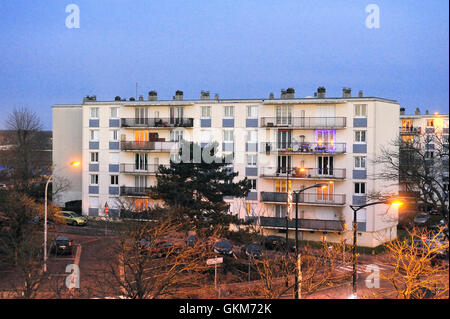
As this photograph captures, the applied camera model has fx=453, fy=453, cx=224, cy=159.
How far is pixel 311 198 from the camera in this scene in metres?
32.4

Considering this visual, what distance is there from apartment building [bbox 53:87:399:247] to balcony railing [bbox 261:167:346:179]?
71mm

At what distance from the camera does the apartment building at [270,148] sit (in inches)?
1255

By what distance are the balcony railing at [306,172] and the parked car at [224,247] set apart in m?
9.11

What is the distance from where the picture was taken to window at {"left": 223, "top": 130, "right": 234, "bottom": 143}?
111 feet

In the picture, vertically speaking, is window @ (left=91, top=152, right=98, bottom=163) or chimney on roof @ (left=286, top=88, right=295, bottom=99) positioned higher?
chimney on roof @ (left=286, top=88, right=295, bottom=99)

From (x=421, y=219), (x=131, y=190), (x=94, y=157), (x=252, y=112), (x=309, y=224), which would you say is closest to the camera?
(x=309, y=224)

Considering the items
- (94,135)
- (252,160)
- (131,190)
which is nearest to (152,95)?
(94,135)

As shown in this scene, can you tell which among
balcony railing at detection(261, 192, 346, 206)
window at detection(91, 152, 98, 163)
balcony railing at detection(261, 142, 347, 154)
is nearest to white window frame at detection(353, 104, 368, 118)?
balcony railing at detection(261, 142, 347, 154)

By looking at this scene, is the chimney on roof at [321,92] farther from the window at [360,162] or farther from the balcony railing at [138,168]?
the balcony railing at [138,168]

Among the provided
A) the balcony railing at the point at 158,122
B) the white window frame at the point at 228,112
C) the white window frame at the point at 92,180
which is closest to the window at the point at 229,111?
the white window frame at the point at 228,112

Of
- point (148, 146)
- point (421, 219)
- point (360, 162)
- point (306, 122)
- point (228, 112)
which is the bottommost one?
point (421, 219)

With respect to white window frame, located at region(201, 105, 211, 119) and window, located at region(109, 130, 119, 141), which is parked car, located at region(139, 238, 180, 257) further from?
window, located at region(109, 130, 119, 141)

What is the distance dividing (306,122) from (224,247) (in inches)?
501

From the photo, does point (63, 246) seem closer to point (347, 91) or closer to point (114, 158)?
point (114, 158)
